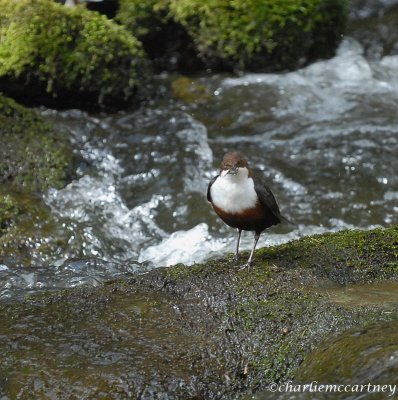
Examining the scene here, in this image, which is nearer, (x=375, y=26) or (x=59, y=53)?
(x=59, y=53)

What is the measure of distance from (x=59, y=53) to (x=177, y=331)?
4.60m

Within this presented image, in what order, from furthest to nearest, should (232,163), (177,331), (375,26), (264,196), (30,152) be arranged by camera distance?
(375,26), (30,152), (264,196), (232,163), (177,331)

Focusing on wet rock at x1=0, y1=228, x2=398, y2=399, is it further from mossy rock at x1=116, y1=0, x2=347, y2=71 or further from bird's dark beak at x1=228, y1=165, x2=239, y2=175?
mossy rock at x1=116, y1=0, x2=347, y2=71

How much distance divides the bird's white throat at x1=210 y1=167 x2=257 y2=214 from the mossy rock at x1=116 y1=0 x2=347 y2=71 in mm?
4570

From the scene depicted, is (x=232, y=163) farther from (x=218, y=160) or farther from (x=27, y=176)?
(x=218, y=160)

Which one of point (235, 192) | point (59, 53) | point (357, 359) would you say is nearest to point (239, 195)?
point (235, 192)

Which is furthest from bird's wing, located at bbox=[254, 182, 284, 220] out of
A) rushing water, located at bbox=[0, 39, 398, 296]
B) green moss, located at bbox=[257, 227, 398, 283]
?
rushing water, located at bbox=[0, 39, 398, 296]

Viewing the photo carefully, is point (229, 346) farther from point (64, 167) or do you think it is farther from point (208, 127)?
point (208, 127)

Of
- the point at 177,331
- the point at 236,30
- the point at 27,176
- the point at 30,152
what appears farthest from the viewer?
the point at 236,30

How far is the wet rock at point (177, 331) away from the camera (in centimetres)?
281

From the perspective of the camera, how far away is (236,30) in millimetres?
7973

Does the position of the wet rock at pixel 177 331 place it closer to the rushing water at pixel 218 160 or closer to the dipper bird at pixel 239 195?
the dipper bird at pixel 239 195

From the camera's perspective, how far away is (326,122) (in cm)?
735

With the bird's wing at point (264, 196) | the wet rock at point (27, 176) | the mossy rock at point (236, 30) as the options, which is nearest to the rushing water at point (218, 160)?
the wet rock at point (27, 176)
